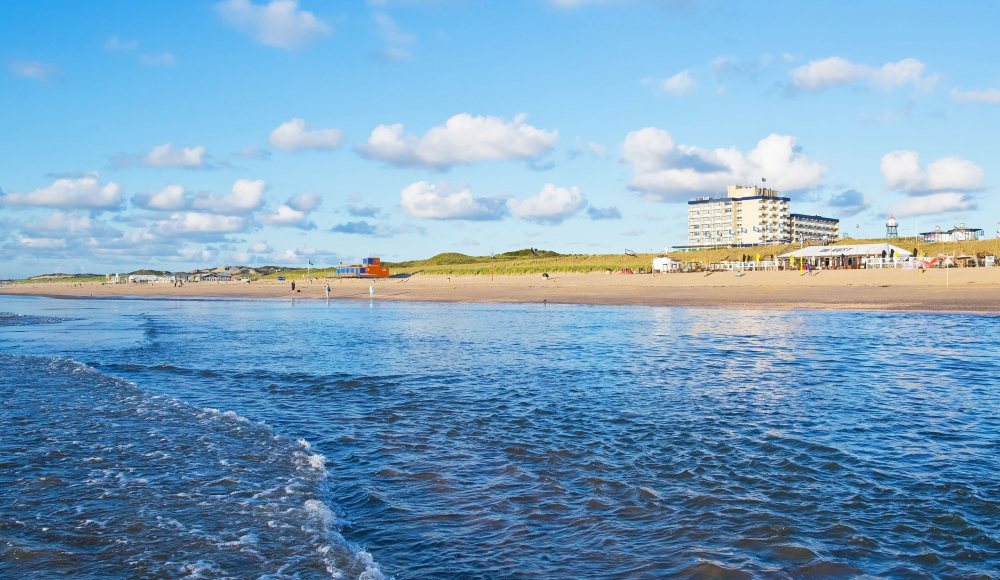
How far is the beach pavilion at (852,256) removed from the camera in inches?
2539

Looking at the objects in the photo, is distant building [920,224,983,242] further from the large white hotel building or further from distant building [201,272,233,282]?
distant building [201,272,233,282]

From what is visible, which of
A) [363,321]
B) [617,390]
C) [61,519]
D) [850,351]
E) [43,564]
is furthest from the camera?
[363,321]

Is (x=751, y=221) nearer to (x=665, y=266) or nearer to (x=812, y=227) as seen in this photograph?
(x=812, y=227)

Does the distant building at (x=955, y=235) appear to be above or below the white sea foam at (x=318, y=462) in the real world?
above

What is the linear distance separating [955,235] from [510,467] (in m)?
94.6

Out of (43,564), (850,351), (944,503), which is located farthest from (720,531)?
(850,351)

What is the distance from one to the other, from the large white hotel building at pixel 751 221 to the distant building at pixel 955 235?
5347 centimetres

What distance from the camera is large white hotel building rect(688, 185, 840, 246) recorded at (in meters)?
149

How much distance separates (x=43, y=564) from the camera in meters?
5.48

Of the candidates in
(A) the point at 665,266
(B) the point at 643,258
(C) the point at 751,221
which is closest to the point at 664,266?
(A) the point at 665,266

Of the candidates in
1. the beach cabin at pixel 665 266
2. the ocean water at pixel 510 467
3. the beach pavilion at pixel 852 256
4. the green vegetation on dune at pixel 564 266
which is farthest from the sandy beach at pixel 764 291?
the ocean water at pixel 510 467

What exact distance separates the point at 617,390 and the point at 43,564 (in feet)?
30.5

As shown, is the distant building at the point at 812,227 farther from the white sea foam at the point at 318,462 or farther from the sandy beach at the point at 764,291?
the white sea foam at the point at 318,462

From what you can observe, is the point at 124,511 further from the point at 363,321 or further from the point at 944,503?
the point at 363,321
